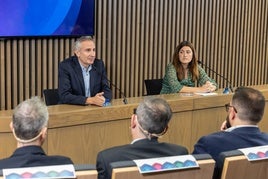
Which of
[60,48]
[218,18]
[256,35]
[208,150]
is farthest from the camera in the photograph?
[256,35]

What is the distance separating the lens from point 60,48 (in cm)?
533

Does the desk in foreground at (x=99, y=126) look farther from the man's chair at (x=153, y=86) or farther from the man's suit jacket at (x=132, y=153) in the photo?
the man's suit jacket at (x=132, y=153)

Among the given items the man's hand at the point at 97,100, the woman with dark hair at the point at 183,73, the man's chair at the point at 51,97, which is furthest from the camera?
the woman with dark hair at the point at 183,73

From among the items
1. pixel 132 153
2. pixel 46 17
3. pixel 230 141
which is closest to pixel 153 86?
pixel 46 17

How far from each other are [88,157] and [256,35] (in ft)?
16.3

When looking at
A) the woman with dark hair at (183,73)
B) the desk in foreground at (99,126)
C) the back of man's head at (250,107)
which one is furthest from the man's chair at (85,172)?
the woman with dark hair at (183,73)

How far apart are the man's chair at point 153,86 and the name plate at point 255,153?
8.85 ft

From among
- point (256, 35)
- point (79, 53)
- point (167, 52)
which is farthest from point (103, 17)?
point (256, 35)

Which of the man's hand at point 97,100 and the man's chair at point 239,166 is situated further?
the man's hand at point 97,100

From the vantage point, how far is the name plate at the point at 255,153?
2.24 metres

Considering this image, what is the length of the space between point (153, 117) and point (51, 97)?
6.67 ft

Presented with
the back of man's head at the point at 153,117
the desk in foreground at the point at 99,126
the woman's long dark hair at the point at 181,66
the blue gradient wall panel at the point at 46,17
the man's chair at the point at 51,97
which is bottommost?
the desk in foreground at the point at 99,126

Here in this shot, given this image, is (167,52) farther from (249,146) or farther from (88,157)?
(249,146)

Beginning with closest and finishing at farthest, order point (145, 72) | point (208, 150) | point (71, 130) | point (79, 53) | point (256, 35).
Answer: point (208, 150) < point (71, 130) < point (79, 53) < point (145, 72) < point (256, 35)
